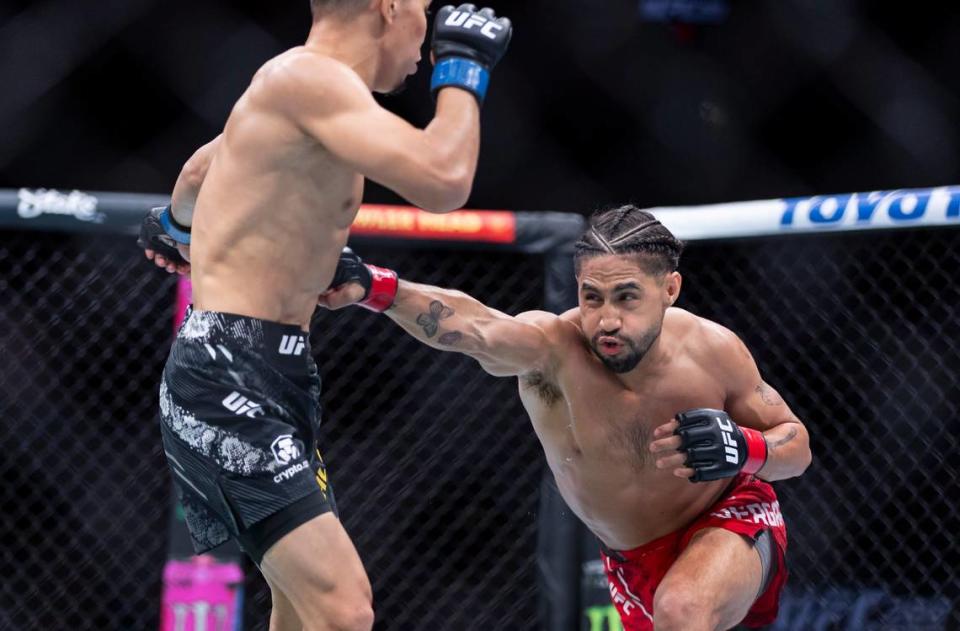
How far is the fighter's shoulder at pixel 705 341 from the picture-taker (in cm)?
231

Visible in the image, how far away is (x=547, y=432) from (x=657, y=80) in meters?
2.02

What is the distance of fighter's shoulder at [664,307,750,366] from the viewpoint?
90.9 inches

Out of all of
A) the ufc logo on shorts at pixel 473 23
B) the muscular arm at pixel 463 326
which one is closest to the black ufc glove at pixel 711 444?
the muscular arm at pixel 463 326

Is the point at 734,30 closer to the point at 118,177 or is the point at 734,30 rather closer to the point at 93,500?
the point at 118,177

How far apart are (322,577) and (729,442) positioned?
79 cm

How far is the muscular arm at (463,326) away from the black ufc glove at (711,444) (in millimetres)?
309

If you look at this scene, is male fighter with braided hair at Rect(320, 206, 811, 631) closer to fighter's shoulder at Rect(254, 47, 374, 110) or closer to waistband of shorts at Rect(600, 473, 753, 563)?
waistband of shorts at Rect(600, 473, 753, 563)

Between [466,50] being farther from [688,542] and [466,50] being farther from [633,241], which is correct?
[688,542]

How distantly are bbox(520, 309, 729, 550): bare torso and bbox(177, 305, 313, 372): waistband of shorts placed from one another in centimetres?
70

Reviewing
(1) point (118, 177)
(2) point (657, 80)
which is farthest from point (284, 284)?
(2) point (657, 80)

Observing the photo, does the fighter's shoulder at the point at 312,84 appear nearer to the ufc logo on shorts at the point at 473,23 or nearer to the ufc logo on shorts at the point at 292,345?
the ufc logo on shorts at the point at 473,23

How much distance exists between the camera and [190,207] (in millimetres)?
1995

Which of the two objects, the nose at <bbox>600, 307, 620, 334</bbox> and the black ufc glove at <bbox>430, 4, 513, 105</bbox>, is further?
the nose at <bbox>600, 307, 620, 334</bbox>

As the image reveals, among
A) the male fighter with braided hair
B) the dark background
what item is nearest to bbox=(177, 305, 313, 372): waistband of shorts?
the male fighter with braided hair
